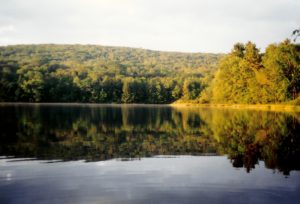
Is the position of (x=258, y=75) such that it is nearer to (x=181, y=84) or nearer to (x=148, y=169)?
(x=181, y=84)

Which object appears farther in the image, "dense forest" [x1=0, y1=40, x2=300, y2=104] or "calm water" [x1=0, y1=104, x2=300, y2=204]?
"dense forest" [x1=0, y1=40, x2=300, y2=104]

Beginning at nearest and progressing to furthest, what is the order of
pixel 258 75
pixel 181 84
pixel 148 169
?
1. pixel 148 169
2. pixel 258 75
3. pixel 181 84

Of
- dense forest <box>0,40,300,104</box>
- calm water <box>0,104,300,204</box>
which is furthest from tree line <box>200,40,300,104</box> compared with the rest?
calm water <box>0,104,300,204</box>

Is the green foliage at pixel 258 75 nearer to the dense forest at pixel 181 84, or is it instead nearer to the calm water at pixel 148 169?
the dense forest at pixel 181 84

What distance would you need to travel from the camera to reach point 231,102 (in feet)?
357

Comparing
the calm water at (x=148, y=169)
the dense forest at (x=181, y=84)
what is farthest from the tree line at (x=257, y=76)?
the calm water at (x=148, y=169)

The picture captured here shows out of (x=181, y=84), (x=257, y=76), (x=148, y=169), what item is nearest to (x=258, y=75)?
(x=257, y=76)

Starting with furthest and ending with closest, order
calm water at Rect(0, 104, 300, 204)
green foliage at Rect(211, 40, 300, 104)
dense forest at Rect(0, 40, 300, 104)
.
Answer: dense forest at Rect(0, 40, 300, 104) < green foliage at Rect(211, 40, 300, 104) < calm water at Rect(0, 104, 300, 204)

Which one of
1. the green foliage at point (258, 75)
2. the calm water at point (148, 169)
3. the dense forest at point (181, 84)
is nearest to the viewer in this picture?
the calm water at point (148, 169)

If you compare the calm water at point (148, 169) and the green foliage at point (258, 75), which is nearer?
the calm water at point (148, 169)

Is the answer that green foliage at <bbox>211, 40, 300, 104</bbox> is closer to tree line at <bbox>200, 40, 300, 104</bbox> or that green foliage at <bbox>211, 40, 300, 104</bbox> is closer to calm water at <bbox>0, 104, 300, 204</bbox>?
tree line at <bbox>200, 40, 300, 104</bbox>

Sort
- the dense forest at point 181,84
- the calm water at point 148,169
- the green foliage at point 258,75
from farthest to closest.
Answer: the dense forest at point 181,84, the green foliage at point 258,75, the calm water at point 148,169

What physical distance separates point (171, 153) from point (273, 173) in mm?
6829

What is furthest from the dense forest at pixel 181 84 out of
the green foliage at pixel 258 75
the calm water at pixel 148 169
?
the calm water at pixel 148 169
